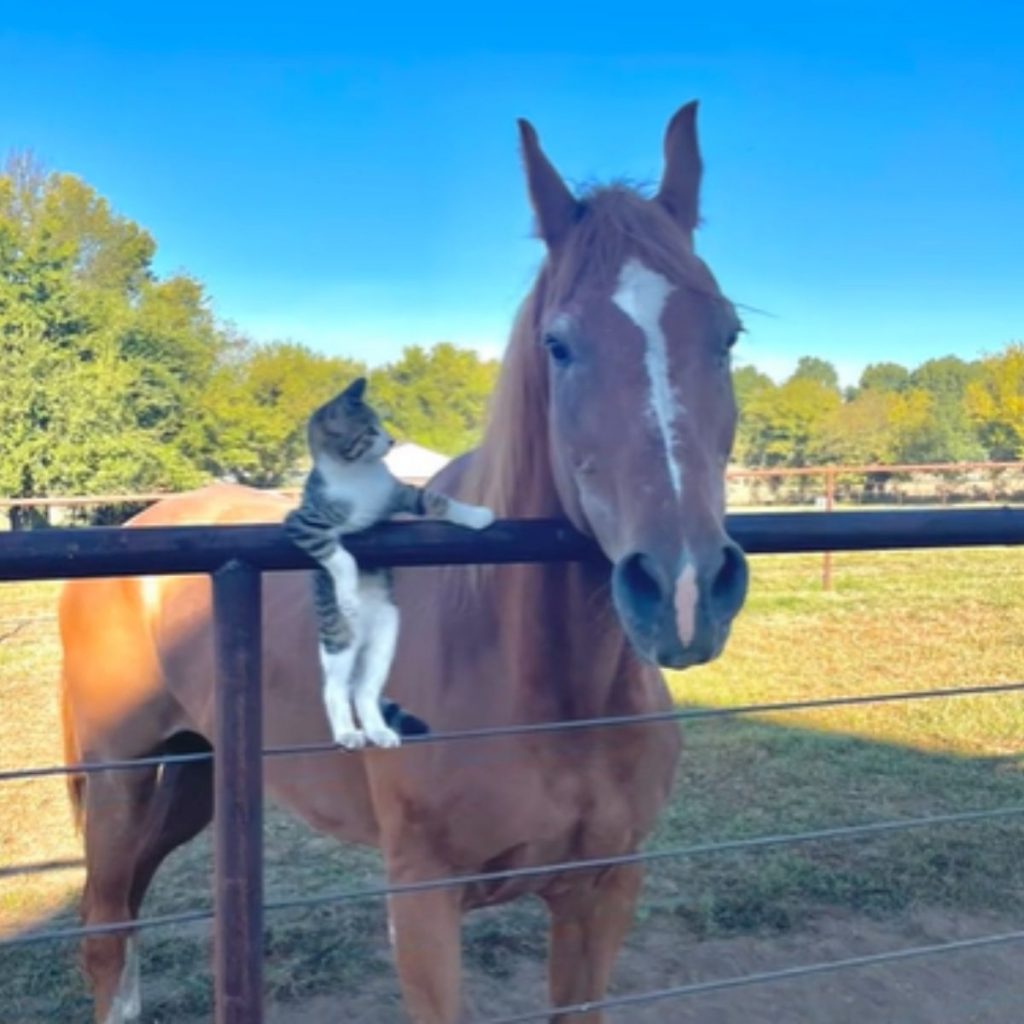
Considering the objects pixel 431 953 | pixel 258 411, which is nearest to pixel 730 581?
pixel 431 953

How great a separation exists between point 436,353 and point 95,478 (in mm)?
22633

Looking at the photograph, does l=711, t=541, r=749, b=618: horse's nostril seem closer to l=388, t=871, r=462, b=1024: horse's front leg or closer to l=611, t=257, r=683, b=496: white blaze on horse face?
l=611, t=257, r=683, b=496: white blaze on horse face

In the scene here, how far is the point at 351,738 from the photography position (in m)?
1.41

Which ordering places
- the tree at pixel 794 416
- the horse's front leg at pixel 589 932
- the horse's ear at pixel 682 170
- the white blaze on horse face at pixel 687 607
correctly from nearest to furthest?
the white blaze on horse face at pixel 687 607 < the horse's ear at pixel 682 170 < the horse's front leg at pixel 589 932 < the tree at pixel 794 416

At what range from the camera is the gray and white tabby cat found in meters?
1.37

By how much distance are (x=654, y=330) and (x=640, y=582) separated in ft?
1.39

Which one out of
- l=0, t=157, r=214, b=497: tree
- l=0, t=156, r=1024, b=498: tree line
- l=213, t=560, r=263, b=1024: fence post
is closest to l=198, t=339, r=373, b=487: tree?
l=0, t=156, r=1024, b=498: tree line

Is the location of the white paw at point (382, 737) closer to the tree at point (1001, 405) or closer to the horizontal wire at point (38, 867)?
the horizontal wire at point (38, 867)

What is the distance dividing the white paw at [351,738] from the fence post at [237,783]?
0.12 meters

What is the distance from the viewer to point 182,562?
1295 millimetres

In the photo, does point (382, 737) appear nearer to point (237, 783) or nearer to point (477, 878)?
point (237, 783)

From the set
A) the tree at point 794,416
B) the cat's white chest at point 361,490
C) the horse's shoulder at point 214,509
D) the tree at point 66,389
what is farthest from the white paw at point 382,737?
the tree at point 794,416

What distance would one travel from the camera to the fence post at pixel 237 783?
132cm

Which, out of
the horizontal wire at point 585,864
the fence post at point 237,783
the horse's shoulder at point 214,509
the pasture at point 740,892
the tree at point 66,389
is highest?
the tree at point 66,389
